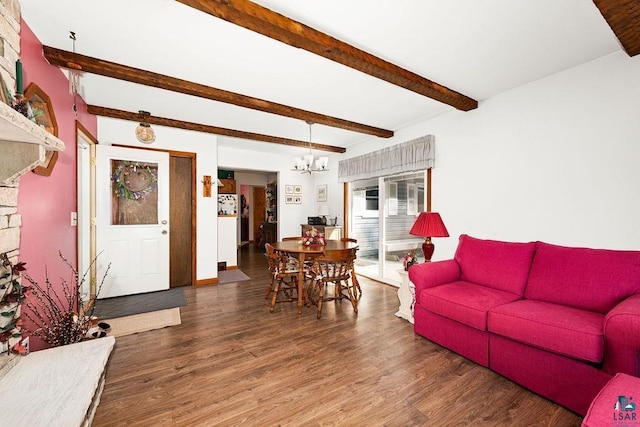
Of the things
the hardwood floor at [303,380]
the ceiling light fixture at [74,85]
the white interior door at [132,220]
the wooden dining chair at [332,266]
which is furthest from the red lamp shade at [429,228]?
the ceiling light fixture at [74,85]

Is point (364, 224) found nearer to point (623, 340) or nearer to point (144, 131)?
point (144, 131)

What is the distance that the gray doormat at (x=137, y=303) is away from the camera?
10.6 ft

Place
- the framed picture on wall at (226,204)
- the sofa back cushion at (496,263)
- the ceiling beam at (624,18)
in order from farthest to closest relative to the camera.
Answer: the framed picture on wall at (226,204)
the sofa back cushion at (496,263)
the ceiling beam at (624,18)

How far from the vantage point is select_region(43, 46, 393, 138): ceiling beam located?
2.21 metres

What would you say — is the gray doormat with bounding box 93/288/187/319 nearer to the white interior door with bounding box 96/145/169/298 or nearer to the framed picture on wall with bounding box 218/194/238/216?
the white interior door with bounding box 96/145/169/298

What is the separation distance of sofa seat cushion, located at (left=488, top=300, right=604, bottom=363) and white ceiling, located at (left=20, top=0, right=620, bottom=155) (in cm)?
202

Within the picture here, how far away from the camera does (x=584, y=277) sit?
204cm

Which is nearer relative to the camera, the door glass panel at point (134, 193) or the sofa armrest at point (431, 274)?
the sofa armrest at point (431, 274)

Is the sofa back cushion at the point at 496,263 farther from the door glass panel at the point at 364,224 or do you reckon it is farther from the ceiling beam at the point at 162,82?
the door glass panel at the point at 364,224

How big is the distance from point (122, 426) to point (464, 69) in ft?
12.0

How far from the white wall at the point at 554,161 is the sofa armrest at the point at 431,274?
79 centimetres

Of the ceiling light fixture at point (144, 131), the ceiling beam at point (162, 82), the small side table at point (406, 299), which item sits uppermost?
the ceiling beam at point (162, 82)

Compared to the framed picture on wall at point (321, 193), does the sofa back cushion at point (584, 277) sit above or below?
below

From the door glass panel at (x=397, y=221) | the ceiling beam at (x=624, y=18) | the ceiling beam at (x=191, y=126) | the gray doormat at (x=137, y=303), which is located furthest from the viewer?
the door glass panel at (x=397, y=221)
